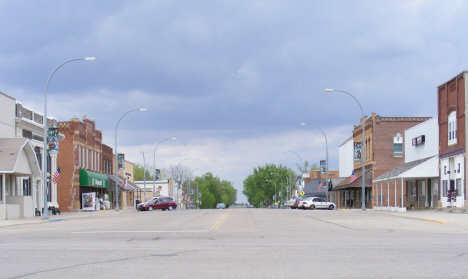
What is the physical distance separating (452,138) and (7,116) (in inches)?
1301

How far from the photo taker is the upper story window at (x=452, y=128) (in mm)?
39750

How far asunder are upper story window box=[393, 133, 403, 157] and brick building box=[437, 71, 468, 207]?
16466mm

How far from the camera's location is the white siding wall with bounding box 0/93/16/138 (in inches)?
1394

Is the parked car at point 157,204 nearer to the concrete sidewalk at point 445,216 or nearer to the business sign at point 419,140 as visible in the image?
the business sign at point 419,140

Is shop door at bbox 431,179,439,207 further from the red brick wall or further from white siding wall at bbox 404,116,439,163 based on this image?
the red brick wall

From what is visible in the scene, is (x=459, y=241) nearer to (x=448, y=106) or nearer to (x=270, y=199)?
(x=448, y=106)

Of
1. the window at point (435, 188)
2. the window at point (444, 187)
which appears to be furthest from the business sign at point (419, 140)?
the window at point (444, 187)

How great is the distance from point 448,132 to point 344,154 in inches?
1715

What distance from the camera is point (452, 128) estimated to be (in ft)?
133

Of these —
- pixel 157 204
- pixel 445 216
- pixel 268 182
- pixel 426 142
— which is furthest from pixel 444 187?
pixel 268 182

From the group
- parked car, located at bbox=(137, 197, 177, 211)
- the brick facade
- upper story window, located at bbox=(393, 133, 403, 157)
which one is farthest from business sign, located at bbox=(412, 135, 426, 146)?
the brick facade

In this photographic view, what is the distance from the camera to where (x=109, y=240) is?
16.0 metres

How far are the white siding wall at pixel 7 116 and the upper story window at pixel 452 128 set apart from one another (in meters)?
32.6

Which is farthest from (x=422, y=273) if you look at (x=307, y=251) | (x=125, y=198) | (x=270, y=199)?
(x=270, y=199)
